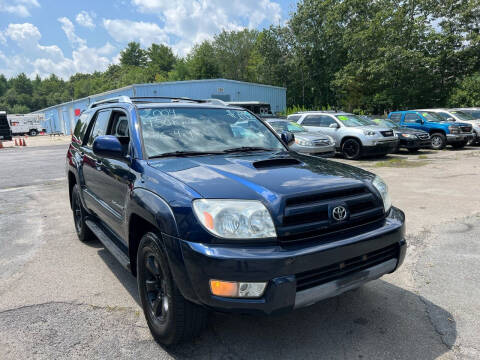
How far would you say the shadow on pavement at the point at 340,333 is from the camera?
245 cm

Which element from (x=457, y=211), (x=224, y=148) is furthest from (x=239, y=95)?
(x=224, y=148)

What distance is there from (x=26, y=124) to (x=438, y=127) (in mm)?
46133

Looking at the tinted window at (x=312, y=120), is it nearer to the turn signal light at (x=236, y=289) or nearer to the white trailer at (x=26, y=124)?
the turn signal light at (x=236, y=289)

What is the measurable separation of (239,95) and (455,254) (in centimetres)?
3078

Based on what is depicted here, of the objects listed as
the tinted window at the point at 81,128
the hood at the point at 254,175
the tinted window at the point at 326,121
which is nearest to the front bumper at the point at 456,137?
the tinted window at the point at 326,121

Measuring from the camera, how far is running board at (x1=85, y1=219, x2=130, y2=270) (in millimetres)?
3018

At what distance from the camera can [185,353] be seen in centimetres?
246

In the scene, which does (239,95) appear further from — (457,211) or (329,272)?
(329,272)

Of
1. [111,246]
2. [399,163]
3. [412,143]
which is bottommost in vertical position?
[399,163]

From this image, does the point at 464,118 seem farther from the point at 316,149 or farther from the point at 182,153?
the point at 182,153

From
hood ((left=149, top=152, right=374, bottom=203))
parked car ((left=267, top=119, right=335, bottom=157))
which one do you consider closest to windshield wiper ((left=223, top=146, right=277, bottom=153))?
hood ((left=149, top=152, right=374, bottom=203))

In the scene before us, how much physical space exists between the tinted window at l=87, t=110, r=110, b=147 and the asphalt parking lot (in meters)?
1.47

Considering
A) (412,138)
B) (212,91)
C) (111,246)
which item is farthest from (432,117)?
(212,91)

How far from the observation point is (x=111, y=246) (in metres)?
3.42
